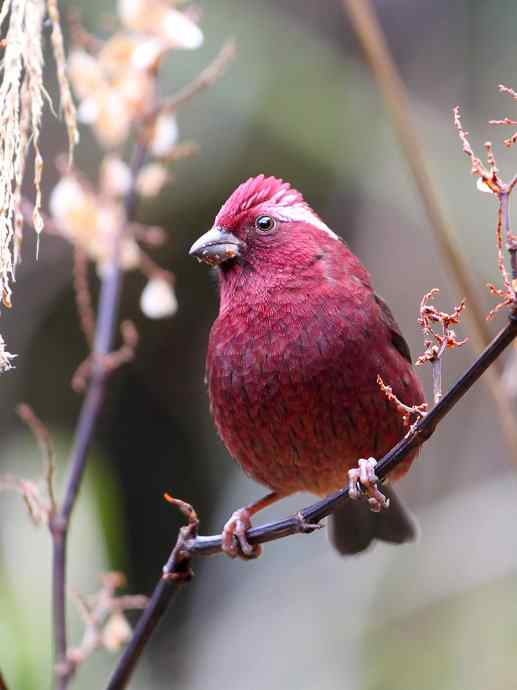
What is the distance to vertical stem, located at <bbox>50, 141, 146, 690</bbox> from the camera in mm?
2273

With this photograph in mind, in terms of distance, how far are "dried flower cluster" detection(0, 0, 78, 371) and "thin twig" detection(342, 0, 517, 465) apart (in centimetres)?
146

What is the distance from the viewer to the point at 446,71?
625 centimetres

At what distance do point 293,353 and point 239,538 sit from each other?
53 centimetres

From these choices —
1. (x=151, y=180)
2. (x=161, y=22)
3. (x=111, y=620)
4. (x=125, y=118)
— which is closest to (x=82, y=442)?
(x=111, y=620)

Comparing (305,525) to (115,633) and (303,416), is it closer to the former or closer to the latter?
(115,633)

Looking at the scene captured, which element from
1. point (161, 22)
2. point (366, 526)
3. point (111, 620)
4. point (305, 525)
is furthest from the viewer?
point (366, 526)

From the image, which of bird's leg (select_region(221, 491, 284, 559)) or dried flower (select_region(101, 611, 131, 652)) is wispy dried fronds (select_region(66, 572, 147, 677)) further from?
bird's leg (select_region(221, 491, 284, 559))

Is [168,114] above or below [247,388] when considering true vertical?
above

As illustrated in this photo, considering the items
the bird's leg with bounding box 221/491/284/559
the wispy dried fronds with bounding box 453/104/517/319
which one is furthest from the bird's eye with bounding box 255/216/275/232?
the wispy dried fronds with bounding box 453/104/517/319

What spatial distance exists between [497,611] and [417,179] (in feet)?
7.37

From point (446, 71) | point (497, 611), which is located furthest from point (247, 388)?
point (446, 71)

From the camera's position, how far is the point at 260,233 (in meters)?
3.29

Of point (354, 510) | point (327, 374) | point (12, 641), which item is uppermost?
point (327, 374)

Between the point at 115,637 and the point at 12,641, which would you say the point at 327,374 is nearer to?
the point at 115,637
